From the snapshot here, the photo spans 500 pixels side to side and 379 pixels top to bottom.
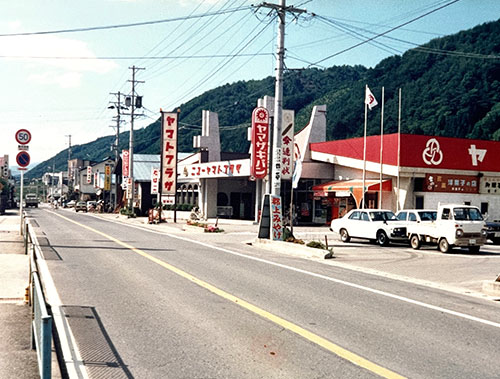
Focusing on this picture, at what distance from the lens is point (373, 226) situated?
24750 millimetres

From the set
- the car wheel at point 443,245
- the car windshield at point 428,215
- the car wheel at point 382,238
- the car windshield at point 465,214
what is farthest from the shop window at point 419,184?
the car wheel at point 443,245

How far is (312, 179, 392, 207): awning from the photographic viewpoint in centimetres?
3406

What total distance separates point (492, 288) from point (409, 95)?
75.1 meters

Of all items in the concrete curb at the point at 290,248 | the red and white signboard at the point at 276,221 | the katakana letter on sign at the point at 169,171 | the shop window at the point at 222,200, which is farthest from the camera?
the shop window at the point at 222,200

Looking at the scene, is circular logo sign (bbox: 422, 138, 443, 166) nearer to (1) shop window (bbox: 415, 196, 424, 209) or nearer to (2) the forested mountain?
(1) shop window (bbox: 415, 196, 424, 209)

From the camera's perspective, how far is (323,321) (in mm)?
8625

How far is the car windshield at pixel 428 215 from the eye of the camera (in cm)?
2381

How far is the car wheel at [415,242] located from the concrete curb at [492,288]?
10889 mm

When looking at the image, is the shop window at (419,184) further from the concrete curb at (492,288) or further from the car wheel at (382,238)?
the concrete curb at (492,288)

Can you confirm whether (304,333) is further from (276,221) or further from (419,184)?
(419,184)

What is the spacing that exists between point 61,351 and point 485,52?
289 feet

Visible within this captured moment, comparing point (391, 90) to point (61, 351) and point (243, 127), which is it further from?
point (61, 351)

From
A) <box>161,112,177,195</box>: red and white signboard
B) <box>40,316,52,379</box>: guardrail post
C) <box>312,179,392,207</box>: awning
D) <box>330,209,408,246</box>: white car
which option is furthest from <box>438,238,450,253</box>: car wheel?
<box>161,112,177,195</box>: red and white signboard

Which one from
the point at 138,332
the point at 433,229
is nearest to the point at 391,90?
the point at 433,229
